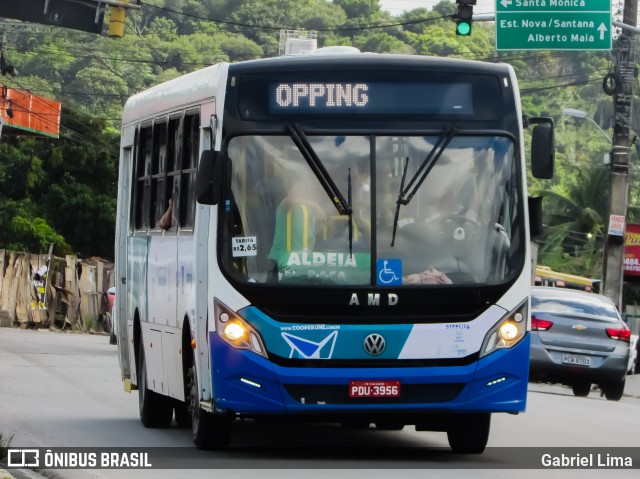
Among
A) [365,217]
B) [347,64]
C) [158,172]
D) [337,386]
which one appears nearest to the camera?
[337,386]

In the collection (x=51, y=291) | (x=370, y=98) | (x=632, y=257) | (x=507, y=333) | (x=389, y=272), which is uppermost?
(x=370, y=98)

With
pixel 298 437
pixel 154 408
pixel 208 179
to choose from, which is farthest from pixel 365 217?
pixel 154 408

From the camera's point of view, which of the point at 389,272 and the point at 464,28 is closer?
the point at 389,272

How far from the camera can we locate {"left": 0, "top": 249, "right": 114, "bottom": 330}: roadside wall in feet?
138

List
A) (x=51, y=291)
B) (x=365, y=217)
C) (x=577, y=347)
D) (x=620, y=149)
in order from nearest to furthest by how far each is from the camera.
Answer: (x=365, y=217), (x=577, y=347), (x=620, y=149), (x=51, y=291)

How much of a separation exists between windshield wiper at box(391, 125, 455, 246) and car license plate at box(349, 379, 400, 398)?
39.4 inches

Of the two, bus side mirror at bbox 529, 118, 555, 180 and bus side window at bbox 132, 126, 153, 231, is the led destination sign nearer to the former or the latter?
bus side mirror at bbox 529, 118, 555, 180

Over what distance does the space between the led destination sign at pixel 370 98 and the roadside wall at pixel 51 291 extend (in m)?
30.4

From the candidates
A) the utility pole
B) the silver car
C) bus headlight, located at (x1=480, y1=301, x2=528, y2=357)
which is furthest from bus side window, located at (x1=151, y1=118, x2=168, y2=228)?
the utility pole

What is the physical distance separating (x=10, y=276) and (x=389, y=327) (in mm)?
31126

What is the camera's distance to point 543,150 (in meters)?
12.5

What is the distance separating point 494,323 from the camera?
474 inches

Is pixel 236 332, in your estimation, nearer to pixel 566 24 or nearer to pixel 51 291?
pixel 566 24

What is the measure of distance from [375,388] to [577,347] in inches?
441
